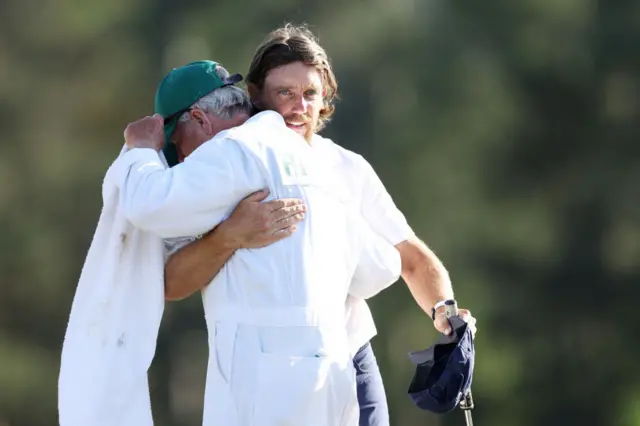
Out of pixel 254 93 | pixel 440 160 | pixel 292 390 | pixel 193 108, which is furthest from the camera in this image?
pixel 440 160

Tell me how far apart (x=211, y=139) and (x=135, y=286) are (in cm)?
34

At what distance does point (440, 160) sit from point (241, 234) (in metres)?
5.78

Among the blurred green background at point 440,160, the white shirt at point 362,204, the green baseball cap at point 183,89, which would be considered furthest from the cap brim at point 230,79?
the blurred green background at point 440,160

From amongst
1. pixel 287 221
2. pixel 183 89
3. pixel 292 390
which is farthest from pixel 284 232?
pixel 183 89

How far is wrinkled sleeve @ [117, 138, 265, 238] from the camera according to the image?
2.33m

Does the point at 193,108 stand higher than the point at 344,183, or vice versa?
the point at 193,108

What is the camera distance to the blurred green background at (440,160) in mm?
8016

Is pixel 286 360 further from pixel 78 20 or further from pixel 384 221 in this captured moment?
pixel 78 20

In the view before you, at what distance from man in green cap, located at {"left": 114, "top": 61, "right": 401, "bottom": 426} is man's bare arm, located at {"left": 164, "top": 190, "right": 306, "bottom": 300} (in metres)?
0.02

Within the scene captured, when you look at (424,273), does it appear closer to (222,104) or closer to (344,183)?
(344,183)

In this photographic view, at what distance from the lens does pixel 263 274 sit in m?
2.36

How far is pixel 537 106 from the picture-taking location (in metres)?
8.20

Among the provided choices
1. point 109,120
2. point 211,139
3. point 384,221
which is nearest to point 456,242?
point 109,120

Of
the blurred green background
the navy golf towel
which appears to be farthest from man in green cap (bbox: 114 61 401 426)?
the blurred green background
